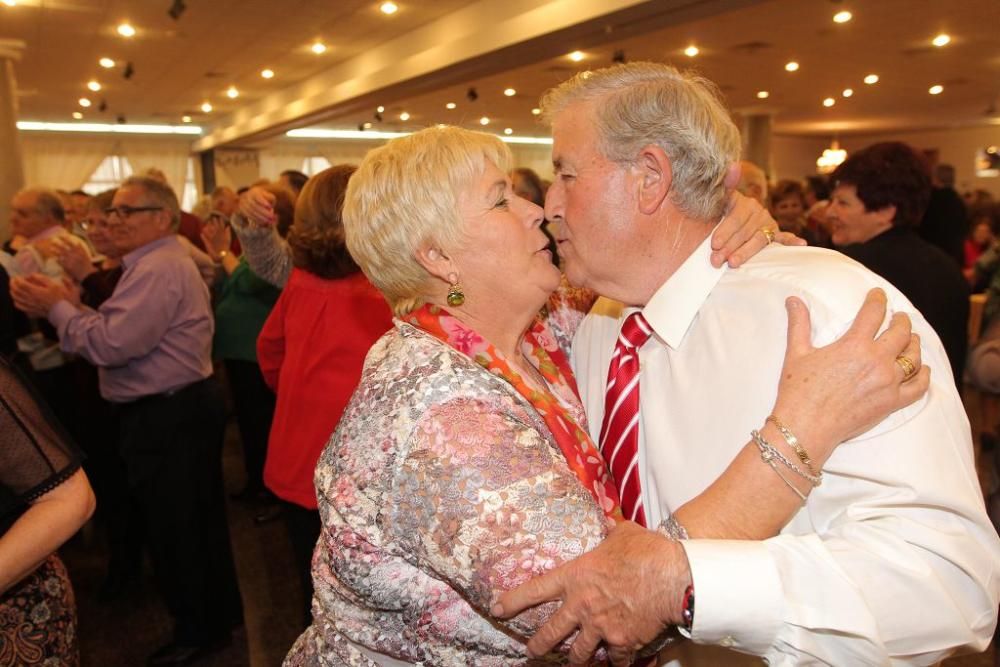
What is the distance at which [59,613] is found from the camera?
1.59 metres

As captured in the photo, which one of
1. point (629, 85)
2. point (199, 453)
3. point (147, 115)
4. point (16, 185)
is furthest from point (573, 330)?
point (147, 115)

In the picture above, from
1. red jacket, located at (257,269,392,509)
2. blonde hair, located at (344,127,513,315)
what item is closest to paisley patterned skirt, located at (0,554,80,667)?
red jacket, located at (257,269,392,509)

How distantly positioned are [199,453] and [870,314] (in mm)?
2701

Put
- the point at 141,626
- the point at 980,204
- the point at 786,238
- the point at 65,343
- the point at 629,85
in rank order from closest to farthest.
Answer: the point at 629,85, the point at 786,238, the point at 65,343, the point at 141,626, the point at 980,204

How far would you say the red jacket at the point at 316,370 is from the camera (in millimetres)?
2377

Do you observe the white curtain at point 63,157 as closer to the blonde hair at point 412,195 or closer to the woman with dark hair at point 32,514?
the woman with dark hair at point 32,514

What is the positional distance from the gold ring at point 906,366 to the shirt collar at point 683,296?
0.35 meters

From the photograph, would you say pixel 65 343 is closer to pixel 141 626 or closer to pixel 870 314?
pixel 141 626

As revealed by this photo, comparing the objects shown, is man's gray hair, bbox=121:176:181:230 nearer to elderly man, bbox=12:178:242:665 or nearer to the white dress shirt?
elderly man, bbox=12:178:242:665

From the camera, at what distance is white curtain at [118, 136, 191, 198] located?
18.4 m

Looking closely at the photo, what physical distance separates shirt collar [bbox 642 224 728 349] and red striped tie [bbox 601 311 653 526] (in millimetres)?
76

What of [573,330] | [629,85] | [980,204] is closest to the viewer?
[629,85]

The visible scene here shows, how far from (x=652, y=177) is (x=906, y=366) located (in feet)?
1.72

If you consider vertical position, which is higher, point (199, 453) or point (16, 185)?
point (16, 185)
